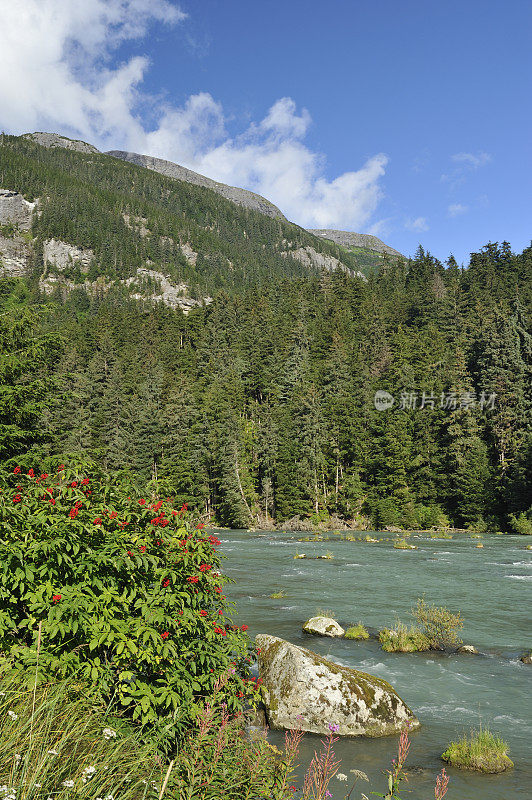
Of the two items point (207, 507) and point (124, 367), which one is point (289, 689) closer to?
point (207, 507)

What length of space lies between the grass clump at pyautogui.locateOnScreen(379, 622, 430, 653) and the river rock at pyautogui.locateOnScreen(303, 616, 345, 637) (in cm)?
129

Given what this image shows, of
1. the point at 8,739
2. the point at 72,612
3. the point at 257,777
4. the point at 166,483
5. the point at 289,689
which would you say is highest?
the point at 166,483

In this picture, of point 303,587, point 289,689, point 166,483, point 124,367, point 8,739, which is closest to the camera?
point 8,739

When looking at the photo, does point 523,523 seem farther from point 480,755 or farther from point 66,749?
point 66,749

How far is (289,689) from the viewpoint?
960 centimetres

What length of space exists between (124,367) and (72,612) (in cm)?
8772

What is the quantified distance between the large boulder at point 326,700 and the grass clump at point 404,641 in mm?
3801

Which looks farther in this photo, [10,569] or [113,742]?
[10,569]

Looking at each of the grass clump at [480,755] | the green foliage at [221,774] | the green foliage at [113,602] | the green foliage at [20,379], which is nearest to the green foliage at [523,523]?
the grass clump at [480,755]

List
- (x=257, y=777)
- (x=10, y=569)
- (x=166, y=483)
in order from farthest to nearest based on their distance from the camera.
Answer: (x=166, y=483)
(x=10, y=569)
(x=257, y=777)

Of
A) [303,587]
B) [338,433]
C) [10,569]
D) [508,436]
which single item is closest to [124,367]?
[338,433]

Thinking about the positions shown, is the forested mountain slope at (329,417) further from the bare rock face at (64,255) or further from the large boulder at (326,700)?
the bare rock face at (64,255)

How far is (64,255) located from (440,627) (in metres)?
210

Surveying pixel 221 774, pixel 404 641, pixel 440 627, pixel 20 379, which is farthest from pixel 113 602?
pixel 20 379
